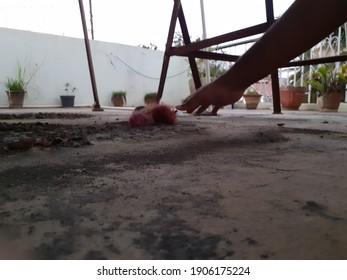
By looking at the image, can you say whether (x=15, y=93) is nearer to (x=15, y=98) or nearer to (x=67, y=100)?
(x=15, y=98)

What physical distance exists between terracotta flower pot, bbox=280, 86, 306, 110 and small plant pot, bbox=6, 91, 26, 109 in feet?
15.6

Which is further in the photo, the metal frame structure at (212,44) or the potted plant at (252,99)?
the potted plant at (252,99)

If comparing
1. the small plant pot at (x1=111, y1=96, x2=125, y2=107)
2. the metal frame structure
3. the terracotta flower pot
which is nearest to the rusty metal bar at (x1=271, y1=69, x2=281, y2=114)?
the metal frame structure

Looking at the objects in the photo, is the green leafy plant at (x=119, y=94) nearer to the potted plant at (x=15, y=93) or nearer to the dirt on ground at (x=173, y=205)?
the potted plant at (x=15, y=93)

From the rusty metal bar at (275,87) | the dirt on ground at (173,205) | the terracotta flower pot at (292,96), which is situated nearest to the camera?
the dirt on ground at (173,205)

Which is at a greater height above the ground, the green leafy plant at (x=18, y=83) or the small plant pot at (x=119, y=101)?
the green leafy plant at (x=18, y=83)

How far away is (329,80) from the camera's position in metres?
4.83

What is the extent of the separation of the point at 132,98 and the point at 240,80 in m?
7.40

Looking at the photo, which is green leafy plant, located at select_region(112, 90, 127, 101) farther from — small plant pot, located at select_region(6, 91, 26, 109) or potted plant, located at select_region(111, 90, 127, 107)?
small plant pot, located at select_region(6, 91, 26, 109)

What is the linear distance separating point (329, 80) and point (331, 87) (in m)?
0.16

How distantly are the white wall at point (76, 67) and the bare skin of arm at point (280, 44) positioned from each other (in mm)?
6098

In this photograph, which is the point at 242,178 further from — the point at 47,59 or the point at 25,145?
the point at 47,59

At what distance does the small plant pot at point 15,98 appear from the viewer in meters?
5.96

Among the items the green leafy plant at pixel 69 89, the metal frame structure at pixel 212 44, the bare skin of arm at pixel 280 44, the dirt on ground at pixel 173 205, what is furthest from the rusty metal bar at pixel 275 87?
the green leafy plant at pixel 69 89
